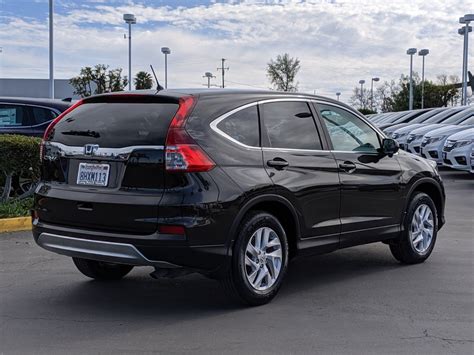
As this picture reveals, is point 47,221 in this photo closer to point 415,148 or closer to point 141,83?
point 415,148

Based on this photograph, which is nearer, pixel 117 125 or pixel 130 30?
pixel 117 125

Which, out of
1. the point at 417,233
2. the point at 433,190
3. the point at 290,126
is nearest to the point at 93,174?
the point at 290,126

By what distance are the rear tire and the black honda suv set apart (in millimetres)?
11

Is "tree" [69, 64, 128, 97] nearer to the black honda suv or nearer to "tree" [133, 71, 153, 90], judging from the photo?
"tree" [133, 71, 153, 90]

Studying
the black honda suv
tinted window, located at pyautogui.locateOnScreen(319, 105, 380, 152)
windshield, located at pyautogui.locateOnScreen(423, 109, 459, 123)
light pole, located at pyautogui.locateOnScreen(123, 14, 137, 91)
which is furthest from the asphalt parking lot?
light pole, located at pyautogui.locateOnScreen(123, 14, 137, 91)

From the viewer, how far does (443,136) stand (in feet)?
53.7

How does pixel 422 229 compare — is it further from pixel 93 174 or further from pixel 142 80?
pixel 142 80

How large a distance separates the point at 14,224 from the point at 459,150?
32.4ft

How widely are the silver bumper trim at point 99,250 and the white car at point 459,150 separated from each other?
1095 cm

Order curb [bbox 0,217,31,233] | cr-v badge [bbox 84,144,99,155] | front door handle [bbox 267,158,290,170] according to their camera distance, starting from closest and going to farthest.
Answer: cr-v badge [bbox 84,144,99,155]
front door handle [bbox 267,158,290,170]
curb [bbox 0,217,31,233]

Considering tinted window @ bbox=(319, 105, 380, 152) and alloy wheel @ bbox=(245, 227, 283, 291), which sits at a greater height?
tinted window @ bbox=(319, 105, 380, 152)

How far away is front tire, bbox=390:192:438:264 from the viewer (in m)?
6.61

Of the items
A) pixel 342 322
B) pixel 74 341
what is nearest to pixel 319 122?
pixel 342 322

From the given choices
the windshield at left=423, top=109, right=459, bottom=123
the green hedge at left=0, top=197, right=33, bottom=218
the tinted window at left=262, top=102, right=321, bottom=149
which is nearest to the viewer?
the tinted window at left=262, top=102, right=321, bottom=149
